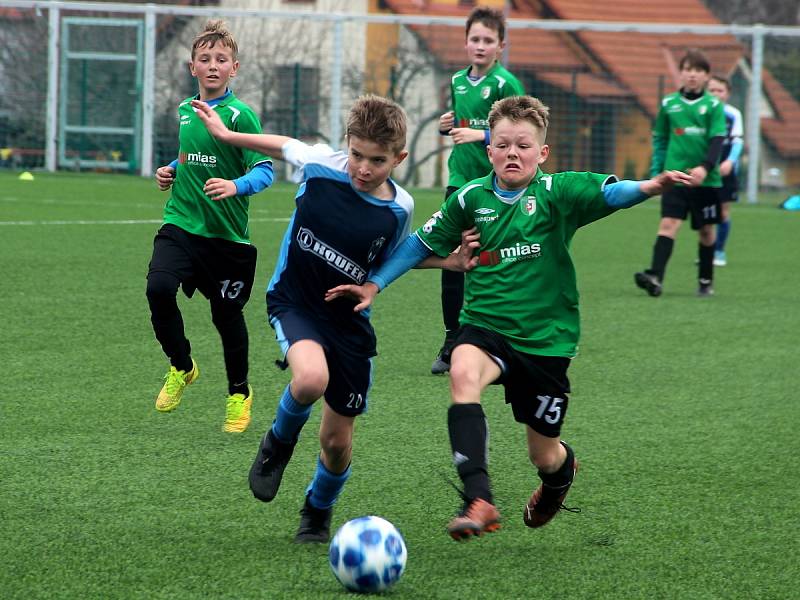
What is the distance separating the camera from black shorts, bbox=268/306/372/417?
4.50 m

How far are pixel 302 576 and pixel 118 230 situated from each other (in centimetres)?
1088

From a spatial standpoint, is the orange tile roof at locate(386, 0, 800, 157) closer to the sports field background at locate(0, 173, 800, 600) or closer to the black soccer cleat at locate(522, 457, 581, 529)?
the sports field background at locate(0, 173, 800, 600)

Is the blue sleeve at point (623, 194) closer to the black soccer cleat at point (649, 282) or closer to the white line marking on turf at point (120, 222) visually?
the black soccer cleat at point (649, 282)

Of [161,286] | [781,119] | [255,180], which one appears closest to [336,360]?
[255,180]

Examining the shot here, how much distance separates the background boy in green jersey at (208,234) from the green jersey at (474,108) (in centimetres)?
204

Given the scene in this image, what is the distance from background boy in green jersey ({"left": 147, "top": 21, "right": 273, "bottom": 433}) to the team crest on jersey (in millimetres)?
1846

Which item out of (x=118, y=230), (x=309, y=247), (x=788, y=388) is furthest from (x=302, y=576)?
(x=118, y=230)

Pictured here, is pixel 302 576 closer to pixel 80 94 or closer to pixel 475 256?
pixel 475 256

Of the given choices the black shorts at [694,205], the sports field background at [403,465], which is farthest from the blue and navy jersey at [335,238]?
the black shorts at [694,205]

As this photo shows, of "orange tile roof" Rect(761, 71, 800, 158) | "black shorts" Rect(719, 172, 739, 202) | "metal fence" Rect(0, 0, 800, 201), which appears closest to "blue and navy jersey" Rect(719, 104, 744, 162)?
Answer: "black shorts" Rect(719, 172, 739, 202)

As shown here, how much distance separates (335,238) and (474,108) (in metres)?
3.74

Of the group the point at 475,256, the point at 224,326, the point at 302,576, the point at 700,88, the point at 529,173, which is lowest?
the point at 302,576

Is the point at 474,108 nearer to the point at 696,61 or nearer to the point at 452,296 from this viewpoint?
the point at 452,296

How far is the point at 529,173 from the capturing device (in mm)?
4621
